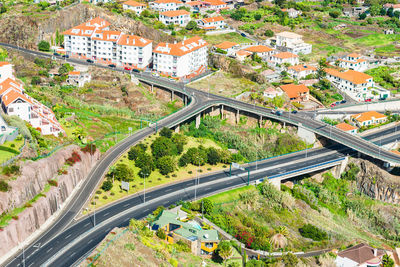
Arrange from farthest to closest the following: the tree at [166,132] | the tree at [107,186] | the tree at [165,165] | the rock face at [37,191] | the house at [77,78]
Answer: the house at [77,78]
the tree at [166,132]
the tree at [165,165]
the tree at [107,186]
the rock face at [37,191]

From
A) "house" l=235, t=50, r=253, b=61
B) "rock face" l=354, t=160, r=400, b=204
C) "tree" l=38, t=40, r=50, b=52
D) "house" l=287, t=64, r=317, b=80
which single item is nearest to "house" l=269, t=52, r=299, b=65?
"house" l=287, t=64, r=317, b=80

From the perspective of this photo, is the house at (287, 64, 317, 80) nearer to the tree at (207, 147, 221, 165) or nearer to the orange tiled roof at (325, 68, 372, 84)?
the orange tiled roof at (325, 68, 372, 84)

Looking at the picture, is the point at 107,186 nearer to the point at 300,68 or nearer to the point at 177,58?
the point at 177,58

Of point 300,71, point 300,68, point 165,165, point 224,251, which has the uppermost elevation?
point 300,68

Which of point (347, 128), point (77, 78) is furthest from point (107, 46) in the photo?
point (347, 128)

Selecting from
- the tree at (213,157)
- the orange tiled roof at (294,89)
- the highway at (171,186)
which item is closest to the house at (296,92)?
the orange tiled roof at (294,89)

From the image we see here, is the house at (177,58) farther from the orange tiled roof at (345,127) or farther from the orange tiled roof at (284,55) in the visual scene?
the orange tiled roof at (345,127)
